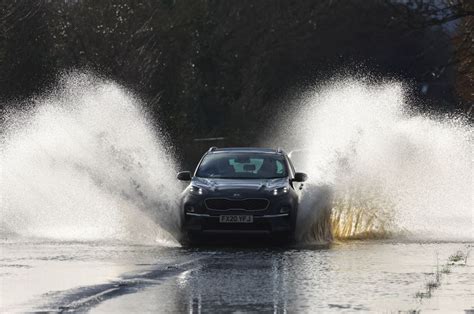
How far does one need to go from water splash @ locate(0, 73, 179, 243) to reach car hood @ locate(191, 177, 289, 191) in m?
0.93

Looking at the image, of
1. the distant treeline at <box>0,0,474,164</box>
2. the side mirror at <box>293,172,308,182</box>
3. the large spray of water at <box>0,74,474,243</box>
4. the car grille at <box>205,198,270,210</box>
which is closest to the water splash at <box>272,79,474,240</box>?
Result: the large spray of water at <box>0,74,474,243</box>

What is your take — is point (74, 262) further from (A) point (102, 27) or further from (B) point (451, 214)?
(A) point (102, 27)

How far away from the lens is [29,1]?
57.1 m

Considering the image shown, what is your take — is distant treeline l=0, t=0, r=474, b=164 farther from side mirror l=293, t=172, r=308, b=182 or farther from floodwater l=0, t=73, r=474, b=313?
side mirror l=293, t=172, r=308, b=182

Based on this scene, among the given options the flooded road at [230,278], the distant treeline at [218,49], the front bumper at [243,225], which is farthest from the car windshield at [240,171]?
the distant treeline at [218,49]

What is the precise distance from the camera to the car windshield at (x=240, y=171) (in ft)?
85.6

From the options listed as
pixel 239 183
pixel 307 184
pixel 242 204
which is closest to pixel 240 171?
pixel 239 183

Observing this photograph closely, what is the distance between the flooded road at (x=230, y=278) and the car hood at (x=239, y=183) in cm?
113

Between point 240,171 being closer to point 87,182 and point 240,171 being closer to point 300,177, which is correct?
point 300,177

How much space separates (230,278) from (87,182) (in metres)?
11.9

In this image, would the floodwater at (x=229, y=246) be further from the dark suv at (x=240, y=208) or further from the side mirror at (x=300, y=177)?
the side mirror at (x=300, y=177)

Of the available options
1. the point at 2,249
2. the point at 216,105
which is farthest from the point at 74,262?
the point at 216,105

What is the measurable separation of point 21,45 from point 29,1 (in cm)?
297

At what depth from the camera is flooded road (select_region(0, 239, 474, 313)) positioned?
1555 centimetres
